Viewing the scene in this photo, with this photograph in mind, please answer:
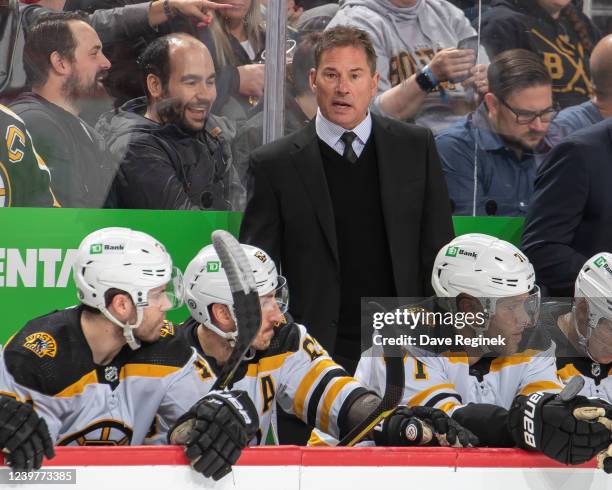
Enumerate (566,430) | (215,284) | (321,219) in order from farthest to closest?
(321,219), (215,284), (566,430)

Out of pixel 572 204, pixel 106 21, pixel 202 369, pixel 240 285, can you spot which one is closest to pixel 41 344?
pixel 202 369


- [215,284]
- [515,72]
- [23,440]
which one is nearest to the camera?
[23,440]

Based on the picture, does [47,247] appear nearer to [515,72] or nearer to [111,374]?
[111,374]

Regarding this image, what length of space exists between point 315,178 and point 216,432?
1.30m

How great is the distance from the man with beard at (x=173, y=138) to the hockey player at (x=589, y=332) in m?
1.27

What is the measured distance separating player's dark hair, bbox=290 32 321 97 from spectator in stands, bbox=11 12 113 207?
63 centimetres

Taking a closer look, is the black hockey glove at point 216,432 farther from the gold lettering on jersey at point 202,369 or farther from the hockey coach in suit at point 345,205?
the hockey coach in suit at point 345,205

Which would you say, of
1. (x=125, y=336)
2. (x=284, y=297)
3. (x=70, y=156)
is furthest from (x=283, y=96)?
(x=125, y=336)

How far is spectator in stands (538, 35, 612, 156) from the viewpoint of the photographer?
4.44m

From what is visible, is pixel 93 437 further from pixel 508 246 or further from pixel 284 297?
pixel 508 246

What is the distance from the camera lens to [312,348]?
344 cm

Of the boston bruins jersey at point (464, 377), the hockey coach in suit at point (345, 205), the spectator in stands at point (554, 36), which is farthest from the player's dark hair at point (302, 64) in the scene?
the boston bruins jersey at point (464, 377)

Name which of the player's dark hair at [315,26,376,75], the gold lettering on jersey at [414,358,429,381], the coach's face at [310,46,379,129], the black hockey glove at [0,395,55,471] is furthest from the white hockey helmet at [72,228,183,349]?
the player's dark hair at [315,26,376,75]

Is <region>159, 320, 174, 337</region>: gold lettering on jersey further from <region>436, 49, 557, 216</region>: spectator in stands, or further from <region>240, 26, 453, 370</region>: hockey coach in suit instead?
<region>436, 49, 557, 216</region>: spectator in stands
